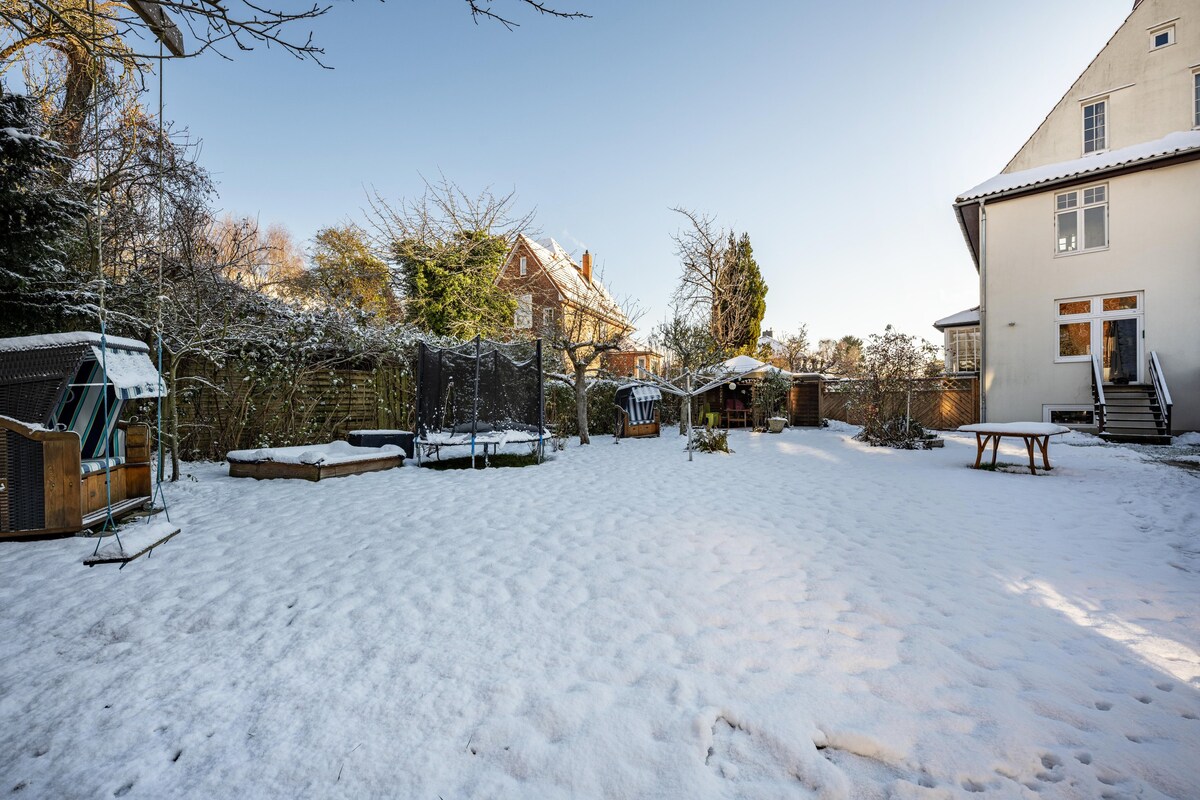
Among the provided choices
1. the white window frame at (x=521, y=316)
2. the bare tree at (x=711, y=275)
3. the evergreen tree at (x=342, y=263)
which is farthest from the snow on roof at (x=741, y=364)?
the evergreen tree at (x=342, y=263)

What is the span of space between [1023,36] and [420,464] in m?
12.3

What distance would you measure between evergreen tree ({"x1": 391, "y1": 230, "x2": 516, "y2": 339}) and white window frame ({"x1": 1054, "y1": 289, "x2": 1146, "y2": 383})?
44.3 ft

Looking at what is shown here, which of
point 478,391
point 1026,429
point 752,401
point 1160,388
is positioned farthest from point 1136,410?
point 478,391

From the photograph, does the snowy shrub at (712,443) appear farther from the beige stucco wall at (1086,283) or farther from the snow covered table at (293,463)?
the beige stucco wall at (1086,283)

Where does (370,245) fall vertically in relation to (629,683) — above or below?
above

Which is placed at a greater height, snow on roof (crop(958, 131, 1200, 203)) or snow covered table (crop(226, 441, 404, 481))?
snow on roof (crop(958, 131, 1200, 203))

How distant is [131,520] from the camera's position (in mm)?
4312

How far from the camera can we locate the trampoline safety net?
26.7ft

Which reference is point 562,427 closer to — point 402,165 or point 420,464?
point 420,464

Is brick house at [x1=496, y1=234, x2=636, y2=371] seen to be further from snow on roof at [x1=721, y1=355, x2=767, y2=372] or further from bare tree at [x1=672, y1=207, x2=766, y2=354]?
bare tree at [x1=672, y1=207, x2=766, y2=354]

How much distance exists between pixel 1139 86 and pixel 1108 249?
4.19 metres

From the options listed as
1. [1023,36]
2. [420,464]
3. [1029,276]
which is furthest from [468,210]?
[1029,276]

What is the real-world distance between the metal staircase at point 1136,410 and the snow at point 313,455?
45.0ft

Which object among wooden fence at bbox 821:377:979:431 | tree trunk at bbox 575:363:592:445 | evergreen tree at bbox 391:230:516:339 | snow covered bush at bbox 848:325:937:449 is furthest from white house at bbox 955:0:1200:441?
evergreen tree at bbox 391:230:516:339
